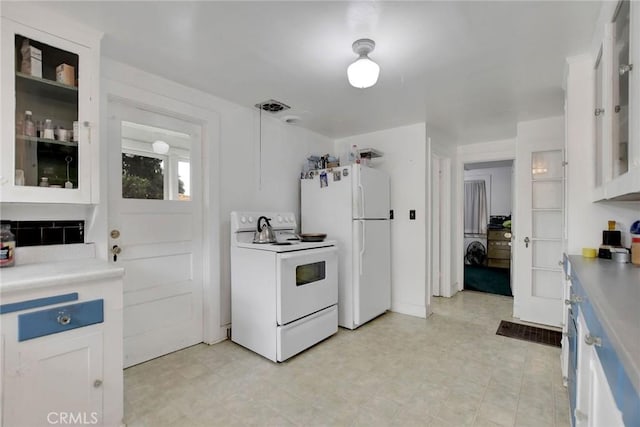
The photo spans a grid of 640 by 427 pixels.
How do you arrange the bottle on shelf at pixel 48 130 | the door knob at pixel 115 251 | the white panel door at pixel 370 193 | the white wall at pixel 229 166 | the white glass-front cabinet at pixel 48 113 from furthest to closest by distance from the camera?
1. the white panel door at pixel 370 193
2. the door knob at pixel 115 251
3. the white wall at pixel 229 166
4. the bottle on shelf at pixel 48 130
5. the white glass-front cabinet at pixel 48 113

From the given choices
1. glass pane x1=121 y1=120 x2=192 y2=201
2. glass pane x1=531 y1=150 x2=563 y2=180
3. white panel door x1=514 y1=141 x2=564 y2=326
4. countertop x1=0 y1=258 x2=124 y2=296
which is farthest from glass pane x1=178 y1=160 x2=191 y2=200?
glass pane x1=531 y1=150 x2=563 y2=180

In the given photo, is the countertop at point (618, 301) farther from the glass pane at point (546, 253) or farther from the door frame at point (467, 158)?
the door frame at point (467, 158)

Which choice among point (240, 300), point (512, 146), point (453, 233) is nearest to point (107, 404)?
point (240, 300)

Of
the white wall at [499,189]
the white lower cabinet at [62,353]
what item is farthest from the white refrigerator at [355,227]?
the white wall at [499,189]

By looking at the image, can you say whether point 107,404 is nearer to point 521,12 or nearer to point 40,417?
point 40,417

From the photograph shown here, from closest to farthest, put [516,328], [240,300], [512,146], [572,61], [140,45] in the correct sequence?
[140,45]
[572,61]
[240,300]
[516,328]
[512,146]

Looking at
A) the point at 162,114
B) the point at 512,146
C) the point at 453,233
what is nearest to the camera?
the point at 162,114

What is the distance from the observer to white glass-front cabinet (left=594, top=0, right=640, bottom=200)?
122cm

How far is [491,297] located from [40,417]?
15.6 ft

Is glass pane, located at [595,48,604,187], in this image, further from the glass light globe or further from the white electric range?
the white electric range

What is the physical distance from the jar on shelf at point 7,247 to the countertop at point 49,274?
0.12 feet

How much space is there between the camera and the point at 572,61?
6.89 feet

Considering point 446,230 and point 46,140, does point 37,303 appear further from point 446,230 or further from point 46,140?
point 446,230

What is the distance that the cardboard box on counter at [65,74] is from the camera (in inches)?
68.1
